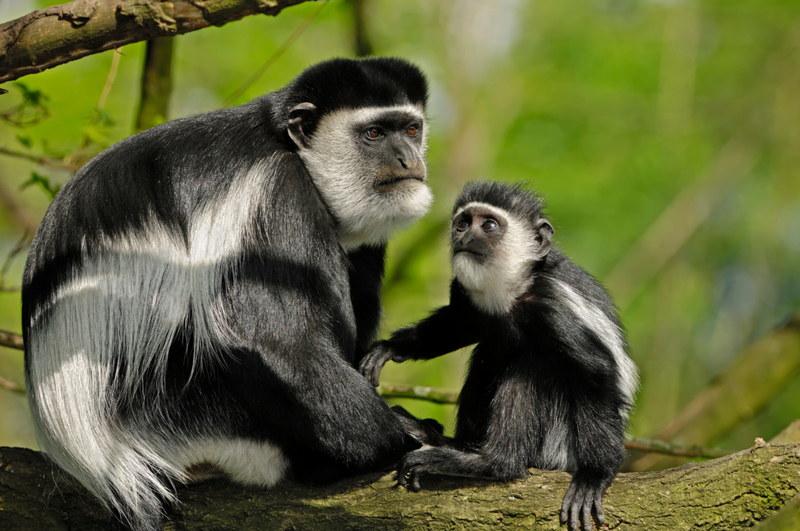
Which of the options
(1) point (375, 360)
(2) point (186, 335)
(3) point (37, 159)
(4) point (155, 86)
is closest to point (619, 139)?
(4) point (155, 86)

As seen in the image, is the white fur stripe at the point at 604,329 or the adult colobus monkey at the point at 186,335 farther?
the white fur stripe at the point at 604,329

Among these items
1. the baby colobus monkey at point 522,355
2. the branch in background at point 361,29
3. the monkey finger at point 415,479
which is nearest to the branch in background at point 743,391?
the baby colobus monkey at point 522,355

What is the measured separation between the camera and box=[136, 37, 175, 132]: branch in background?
4039 mm

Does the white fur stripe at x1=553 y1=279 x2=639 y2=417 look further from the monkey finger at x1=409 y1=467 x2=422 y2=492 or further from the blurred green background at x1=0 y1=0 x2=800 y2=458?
the blurred green background at x1=0 y1=0 x2=800 y2=458

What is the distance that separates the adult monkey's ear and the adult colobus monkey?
0.85 ft

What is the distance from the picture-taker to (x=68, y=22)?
235cm

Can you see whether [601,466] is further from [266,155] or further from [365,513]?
[266,155]

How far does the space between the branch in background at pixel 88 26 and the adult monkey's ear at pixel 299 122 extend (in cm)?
65

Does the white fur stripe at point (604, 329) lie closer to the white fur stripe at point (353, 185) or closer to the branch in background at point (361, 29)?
the white fur stripe at point (353, 185)

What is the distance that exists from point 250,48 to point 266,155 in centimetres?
555

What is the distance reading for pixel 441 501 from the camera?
2568 mm

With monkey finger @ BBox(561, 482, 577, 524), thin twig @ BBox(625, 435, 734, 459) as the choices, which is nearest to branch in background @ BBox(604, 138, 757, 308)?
thin twig @ BBox(625, 435, 734, 459)

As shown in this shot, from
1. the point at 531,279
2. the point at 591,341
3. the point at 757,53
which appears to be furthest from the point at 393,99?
the point at 757,53

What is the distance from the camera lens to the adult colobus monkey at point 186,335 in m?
2.68
